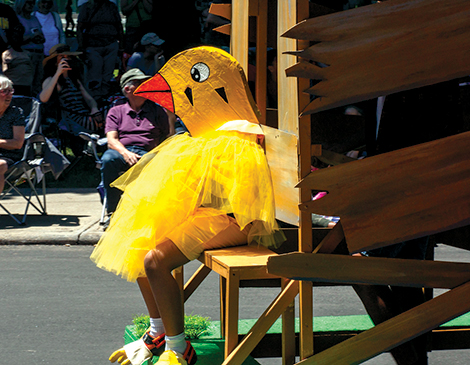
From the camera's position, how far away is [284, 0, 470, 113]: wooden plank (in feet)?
6.84

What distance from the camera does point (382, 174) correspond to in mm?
2148

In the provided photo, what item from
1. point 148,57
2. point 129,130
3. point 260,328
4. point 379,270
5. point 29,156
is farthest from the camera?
point 148,57

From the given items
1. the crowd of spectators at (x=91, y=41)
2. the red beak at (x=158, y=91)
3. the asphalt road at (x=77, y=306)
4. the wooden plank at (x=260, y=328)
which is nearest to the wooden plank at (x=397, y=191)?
the wooden plank at (x=260, y=328)

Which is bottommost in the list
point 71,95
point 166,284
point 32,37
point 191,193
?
point 166,284

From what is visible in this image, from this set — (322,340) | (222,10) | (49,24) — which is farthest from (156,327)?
(49,24)

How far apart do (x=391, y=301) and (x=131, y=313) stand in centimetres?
218

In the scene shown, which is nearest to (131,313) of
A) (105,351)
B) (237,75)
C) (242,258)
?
(105,351)

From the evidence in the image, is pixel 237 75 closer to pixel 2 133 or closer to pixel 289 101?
pixel 289 101

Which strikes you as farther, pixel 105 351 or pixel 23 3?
pixel 23 3

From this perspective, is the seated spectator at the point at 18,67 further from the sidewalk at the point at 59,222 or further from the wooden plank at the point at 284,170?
the wooden plank at the point at 284,170

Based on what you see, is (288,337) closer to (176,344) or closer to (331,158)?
(176,344)

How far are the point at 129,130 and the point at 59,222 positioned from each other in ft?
4.51

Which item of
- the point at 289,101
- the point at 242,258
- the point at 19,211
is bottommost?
the point at 19,211

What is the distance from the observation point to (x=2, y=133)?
256 inches
